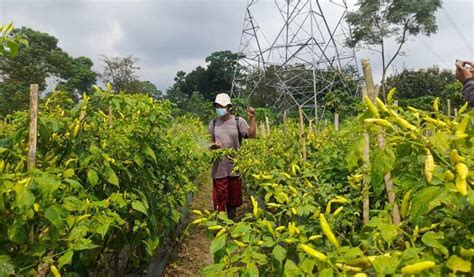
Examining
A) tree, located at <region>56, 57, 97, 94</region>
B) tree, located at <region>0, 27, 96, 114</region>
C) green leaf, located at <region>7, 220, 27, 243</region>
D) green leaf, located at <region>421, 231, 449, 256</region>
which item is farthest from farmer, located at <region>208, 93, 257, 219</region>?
tree, located at <region>56, 57, 97, 94</region>

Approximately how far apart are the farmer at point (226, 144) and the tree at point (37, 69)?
21219 millimetres

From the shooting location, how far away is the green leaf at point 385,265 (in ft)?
2.69

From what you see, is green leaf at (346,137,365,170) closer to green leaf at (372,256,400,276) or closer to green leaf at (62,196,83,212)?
green leaf at (372,256,400,276)

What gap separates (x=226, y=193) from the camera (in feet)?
13.9

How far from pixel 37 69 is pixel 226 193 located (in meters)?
29.4

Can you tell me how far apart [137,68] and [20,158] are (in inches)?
1081

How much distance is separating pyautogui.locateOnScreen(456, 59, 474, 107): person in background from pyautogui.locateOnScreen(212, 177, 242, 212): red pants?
9.02ft

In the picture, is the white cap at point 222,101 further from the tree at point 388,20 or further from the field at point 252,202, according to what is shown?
the tree at point 388,20

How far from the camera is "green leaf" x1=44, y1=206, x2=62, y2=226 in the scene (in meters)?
1.33

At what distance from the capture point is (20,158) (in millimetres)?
1898

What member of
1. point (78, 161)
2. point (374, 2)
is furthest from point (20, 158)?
point (374, 2)

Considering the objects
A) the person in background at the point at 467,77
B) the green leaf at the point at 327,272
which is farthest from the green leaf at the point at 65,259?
the person in background at the point at 467,77

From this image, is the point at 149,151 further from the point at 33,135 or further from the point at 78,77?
the point at 78,77

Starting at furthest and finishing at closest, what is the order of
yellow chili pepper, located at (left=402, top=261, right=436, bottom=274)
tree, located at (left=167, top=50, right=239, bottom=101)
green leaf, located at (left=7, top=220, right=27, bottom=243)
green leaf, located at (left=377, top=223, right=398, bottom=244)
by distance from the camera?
tree, located at (left=167, top=50, right=239, bottom=101) < green leaf, located at (left=7, top=220, right=27, bottom=243) < green leaf, located at (left=377, top=223, right=398, bottom=244) < yellow chili pepper, located at (left=402, top=261, right=436, bottom=274)
